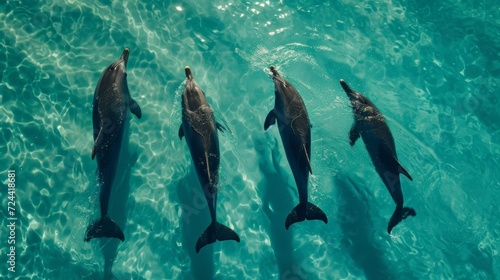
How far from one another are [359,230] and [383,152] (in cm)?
227

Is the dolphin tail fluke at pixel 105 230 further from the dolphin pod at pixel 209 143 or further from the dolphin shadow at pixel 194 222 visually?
the dolphin shadow at pixel 194 222

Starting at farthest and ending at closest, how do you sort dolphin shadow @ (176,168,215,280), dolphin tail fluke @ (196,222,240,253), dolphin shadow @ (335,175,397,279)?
1. dolphin shadow @ (335,175,397,279)
2. dolphin shadow @ (176,168,215,280)
3. dolphin tail fluke @ (196,222,240,253)

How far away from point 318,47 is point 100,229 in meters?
7.69

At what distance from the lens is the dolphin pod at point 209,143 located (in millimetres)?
7531

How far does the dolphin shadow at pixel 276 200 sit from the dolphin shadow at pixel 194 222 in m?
1.47

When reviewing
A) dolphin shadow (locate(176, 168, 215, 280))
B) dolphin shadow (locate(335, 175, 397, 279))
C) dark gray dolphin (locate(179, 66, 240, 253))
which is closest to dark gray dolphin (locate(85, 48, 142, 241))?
dark gray dolphin (locate(179, 66, 240, 253))

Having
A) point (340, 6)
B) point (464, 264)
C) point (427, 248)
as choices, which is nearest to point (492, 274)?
point (464, 264)

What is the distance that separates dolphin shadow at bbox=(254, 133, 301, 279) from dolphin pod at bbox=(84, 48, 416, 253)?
1204 mm

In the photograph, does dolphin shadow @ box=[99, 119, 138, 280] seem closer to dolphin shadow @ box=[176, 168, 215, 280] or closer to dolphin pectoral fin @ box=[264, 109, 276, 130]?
dolphin shadow @ box=[176, 168, 215, 280]

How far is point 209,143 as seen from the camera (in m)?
7.57

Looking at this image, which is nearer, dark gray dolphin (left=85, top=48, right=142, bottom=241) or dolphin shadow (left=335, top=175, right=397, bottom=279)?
dark gray dolphin (left=85, top=48, right=142, bottom=241)

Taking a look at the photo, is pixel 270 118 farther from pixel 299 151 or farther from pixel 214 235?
pixel 214 235

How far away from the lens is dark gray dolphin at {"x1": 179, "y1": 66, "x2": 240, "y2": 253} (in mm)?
7473

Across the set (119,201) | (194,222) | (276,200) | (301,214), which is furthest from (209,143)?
(119,201)
